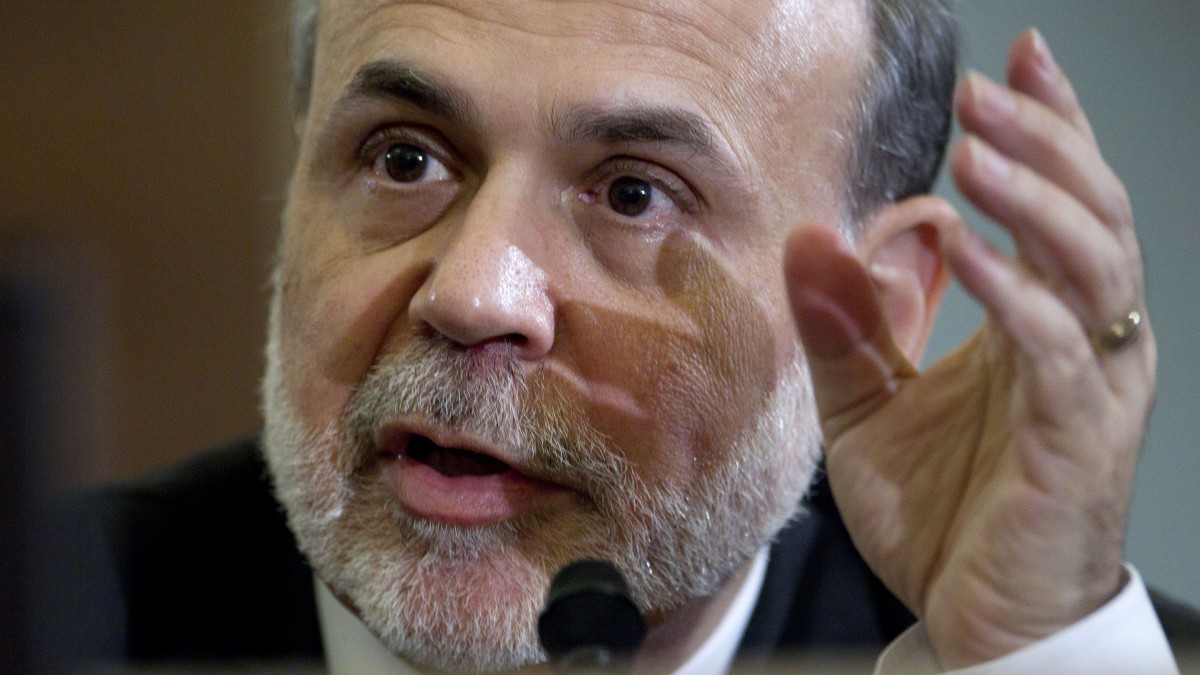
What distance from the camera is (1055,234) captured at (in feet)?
→ 3.47

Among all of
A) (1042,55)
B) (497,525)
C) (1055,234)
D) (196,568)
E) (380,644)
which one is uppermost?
(1042,55)

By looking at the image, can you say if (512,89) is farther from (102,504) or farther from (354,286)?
(102,504)

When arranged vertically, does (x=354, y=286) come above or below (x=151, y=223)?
above

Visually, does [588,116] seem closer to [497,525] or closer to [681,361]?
[681,361]

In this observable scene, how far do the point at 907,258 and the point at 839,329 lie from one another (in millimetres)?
578

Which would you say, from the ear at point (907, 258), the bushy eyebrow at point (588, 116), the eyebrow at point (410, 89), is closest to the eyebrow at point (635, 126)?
the bushy eyebrow at point (588, 116)

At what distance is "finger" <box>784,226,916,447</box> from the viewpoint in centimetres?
122

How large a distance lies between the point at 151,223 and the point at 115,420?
592 millimetres

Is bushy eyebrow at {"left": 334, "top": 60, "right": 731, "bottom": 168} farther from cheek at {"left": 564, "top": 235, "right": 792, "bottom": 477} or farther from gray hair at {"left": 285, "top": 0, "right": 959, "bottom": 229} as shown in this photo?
gray hair at {"left": 285, "top": 0, "right": 959, "bottom": 229}

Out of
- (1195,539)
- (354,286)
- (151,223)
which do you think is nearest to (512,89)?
(354,286)

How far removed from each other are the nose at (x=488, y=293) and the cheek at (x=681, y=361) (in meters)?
0.06

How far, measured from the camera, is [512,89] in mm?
1426

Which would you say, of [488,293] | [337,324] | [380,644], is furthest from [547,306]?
[380,644]

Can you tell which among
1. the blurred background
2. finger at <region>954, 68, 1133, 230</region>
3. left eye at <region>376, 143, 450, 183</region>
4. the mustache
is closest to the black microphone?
the mustache
